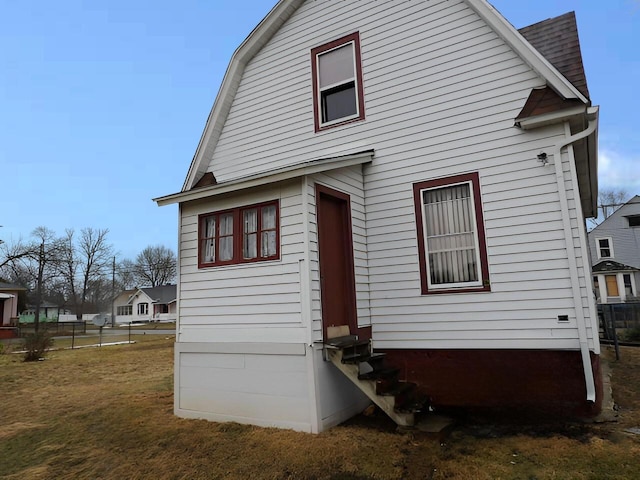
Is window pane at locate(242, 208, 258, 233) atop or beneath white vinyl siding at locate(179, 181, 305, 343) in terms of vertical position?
atop

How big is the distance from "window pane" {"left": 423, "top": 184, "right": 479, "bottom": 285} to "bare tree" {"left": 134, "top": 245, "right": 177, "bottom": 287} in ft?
239

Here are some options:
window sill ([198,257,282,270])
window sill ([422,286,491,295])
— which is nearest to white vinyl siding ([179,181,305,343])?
window sill ([198,257,282,270])

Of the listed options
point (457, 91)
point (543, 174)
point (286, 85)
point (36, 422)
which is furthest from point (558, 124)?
point (36, 422)

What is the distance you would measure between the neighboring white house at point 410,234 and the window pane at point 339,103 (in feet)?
0.09

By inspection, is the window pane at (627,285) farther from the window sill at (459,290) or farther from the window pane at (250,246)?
the window pane at (250,246)

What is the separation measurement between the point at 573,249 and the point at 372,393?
11.0 ft

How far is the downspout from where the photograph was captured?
507 centimetres

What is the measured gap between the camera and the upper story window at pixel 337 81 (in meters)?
7.58

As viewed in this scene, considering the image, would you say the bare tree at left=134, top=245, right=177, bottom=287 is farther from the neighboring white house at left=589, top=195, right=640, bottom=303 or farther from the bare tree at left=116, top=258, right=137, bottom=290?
the neighboring white house at left=589, top=195, right=640, bottom=303

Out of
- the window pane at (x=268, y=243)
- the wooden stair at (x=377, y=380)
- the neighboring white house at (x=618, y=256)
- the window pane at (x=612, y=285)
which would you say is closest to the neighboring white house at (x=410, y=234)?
the window pane at (x=268, y=243)

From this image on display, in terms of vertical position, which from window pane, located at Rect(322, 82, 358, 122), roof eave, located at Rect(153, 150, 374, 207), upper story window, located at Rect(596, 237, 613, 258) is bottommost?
roof eave, located at Rect(153, 150, 374, 207)

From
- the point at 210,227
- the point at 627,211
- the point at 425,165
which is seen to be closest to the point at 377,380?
the point at 425,165

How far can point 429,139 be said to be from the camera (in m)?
6.66

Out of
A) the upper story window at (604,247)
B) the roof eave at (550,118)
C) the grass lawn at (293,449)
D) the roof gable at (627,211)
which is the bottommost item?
the grass lawn at (293,449)
